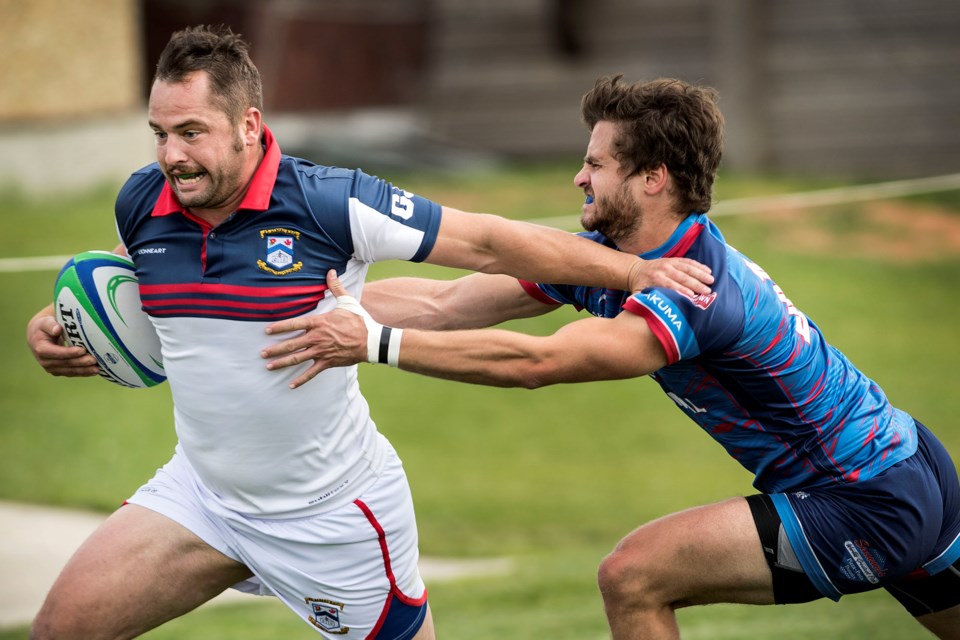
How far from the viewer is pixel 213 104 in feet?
12.7

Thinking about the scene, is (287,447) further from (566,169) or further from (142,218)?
(566,169)

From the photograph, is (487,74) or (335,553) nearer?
(335,553)

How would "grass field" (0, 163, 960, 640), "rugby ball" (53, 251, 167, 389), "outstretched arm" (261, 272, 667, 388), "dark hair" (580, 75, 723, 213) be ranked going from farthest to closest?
"grass field" (0, 163, 960, 640), "rugby ball" (53, 251, 167, 389), "dark hair" (580, 75, 723, 213), "outstretched arm" (261, 272, 667, 388)

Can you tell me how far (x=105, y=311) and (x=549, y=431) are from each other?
768cm

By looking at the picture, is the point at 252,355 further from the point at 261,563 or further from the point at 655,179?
the point at 655,179

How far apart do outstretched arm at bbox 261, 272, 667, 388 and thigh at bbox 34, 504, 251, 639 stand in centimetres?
74

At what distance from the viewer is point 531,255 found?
4051 mm

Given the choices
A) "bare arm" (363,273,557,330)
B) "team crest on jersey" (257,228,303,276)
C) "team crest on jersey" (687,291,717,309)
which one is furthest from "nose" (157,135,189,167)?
"team crest on jersey" (687,291,717,309)

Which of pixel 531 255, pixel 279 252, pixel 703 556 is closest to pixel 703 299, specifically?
pixel 531 255

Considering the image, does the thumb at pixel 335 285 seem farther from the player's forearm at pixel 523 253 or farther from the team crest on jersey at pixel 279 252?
the player's forearm at pixel 523 253

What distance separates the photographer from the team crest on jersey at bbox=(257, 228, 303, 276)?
3.94m

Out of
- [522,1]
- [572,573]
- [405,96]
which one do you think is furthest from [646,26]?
[572,573]

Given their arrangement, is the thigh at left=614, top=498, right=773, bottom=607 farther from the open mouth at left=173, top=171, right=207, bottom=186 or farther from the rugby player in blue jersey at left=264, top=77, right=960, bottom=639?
the open mouth at left=173, top=171, right=207, bottom=186

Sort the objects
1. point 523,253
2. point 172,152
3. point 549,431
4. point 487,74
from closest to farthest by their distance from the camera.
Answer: point 172,152, point 523,253, point 549,431, point 487,74
